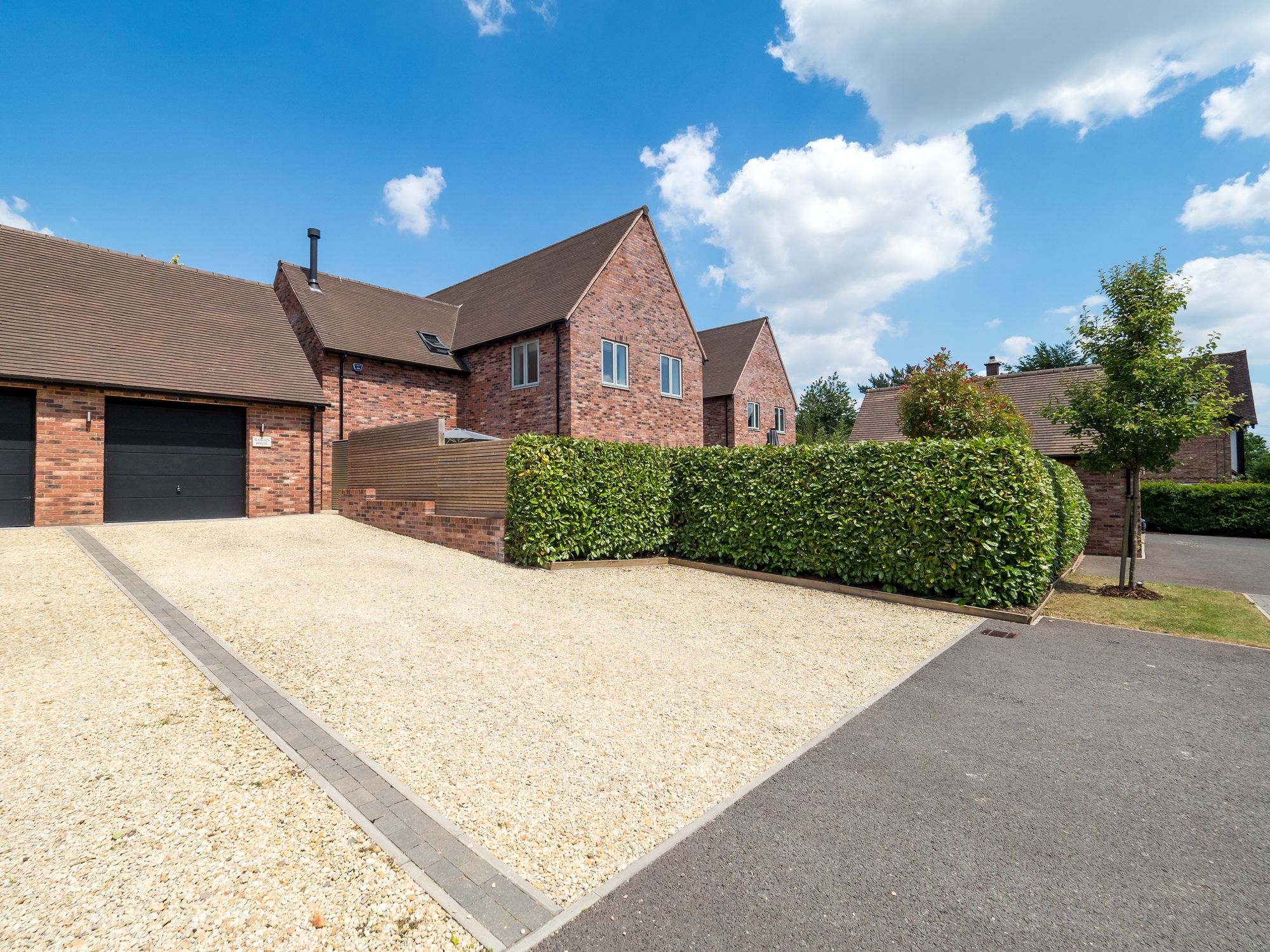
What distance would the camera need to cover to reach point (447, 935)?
242cm

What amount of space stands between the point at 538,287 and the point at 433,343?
4.12 meters

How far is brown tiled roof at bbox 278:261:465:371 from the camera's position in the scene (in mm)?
18156

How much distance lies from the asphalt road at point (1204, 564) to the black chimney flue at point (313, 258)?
76.4 ft

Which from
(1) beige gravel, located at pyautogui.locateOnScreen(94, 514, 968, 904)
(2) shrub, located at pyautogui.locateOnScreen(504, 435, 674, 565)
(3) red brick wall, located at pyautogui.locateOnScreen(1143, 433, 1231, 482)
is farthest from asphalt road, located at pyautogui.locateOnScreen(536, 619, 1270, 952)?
(3) red brick wall, located at pyautogui.locateOnScreen(1143, 433, 1231, 482)

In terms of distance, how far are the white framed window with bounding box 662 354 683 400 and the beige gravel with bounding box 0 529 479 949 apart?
16.6m

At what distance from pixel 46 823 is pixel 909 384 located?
18768 millimetres

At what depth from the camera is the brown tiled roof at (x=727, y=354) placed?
27.4 m

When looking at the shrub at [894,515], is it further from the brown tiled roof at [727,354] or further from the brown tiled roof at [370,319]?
the brown tiled roof at [727,354]

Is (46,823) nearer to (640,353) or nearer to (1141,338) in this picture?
(1141,338)

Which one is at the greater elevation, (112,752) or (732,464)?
(732,464)

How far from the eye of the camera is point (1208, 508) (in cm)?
2141

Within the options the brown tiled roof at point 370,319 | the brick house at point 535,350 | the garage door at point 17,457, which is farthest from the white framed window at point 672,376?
the garage door at point 17,457

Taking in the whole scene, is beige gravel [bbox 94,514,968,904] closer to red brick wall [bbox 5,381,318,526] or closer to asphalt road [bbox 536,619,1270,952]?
asphalt road [bbox 536,619,1270,952]

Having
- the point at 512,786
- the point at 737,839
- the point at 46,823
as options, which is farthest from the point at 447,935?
the point at 46,823
